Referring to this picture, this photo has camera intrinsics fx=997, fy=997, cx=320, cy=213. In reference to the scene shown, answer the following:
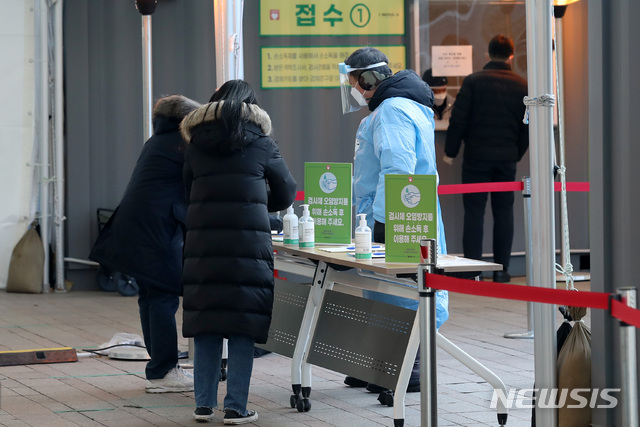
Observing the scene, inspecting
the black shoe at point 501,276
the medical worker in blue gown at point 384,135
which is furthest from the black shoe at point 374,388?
the black shoe at point 501,276

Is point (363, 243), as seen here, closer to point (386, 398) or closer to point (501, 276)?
point (386, 398)

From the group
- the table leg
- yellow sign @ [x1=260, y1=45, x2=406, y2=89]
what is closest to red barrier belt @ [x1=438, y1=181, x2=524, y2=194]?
the table leg

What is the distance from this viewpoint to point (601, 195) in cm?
405

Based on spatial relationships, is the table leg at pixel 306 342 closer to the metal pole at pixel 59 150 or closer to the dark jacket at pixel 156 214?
the dark jacket at pixel 156 214

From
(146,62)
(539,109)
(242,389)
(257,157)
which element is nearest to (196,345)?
(242,389)

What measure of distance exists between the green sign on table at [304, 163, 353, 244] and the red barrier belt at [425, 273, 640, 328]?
4.79ft

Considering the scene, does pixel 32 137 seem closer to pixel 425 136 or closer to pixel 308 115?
pixel 308 115

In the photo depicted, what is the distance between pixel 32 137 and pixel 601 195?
19.5 feet

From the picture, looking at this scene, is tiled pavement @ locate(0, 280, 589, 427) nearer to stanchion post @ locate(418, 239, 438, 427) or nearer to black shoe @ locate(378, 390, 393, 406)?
black shoe @ locate(378, 390, 393, 406)

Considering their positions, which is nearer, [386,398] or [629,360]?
[629,360]

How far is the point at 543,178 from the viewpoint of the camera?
373cm

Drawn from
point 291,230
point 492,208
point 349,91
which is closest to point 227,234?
point 291,230

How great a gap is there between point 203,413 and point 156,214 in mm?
1074

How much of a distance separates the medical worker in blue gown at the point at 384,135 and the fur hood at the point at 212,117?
0.74 metres
